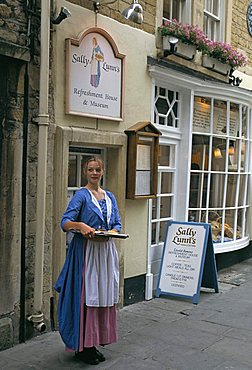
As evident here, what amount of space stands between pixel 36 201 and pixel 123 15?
2.56 m

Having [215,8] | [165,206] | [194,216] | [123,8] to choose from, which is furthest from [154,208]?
[215,8]

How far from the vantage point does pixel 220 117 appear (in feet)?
29.5

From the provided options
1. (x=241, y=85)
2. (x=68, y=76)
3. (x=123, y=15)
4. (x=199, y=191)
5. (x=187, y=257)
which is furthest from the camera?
(x=241, y=85)

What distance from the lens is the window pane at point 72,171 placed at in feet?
20.6

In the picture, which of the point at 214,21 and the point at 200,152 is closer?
the point at 200,152

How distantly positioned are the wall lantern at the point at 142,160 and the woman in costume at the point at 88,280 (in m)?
1.84

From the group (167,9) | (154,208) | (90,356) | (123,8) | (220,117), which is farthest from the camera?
(220,117)

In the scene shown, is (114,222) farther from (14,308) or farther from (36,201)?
(14,308)

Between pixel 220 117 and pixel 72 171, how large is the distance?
147 inches

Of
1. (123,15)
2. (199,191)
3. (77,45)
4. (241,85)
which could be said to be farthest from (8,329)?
(241,85)

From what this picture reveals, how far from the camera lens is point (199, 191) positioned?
8.63 metres

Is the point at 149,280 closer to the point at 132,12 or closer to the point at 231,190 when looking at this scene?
the point at 231,190

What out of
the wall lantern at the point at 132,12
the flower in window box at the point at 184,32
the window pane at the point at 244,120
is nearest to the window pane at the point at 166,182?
the flower in window box at the point at 184,32

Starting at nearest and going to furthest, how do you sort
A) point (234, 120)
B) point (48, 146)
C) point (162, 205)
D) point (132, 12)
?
point (48, 146)
point (132, 12)
point (162, 205)
point (234, 120)
